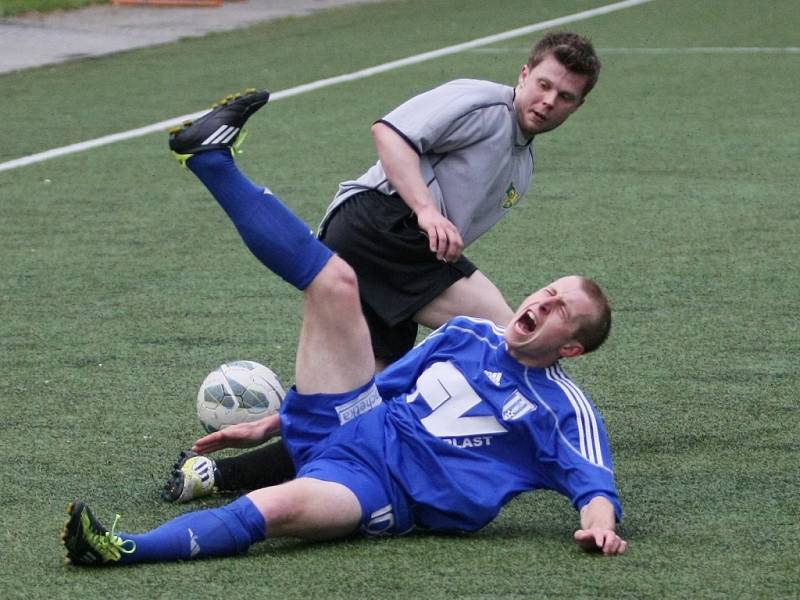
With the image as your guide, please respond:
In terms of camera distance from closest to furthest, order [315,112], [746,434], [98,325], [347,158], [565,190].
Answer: [746,434], [98,325], [565,190], [347,158], [315,112]

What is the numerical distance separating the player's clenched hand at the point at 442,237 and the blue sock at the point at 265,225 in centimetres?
39

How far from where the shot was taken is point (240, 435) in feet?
15.4

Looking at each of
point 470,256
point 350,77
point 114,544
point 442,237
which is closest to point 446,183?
point 442,237

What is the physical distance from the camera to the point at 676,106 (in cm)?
1195

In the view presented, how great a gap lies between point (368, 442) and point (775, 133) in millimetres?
7143

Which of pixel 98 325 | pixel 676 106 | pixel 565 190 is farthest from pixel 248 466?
pixel 676 106

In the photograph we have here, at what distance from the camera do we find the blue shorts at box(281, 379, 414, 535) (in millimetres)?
4262

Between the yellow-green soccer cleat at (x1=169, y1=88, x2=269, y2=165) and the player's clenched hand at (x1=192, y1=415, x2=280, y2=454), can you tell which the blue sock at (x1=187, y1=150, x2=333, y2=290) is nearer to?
the yellow-green soccer cleat at (x1=169, y1=88, x2=269, y2=165)

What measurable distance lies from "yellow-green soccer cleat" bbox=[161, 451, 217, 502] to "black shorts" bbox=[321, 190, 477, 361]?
75 centimetres

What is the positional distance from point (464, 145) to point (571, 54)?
0.42 meters

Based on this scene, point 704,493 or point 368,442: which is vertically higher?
point 368,442

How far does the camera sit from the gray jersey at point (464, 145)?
16.0ft

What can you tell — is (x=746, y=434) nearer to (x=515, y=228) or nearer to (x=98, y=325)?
(x=98, y=325)

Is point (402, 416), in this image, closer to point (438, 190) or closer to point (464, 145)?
point (438, 190)
